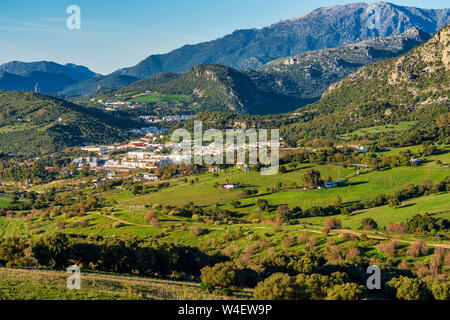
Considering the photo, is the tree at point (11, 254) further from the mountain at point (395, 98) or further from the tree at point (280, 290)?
the mountain at point (395, 98)

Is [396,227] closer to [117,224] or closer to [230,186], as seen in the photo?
[117,224]

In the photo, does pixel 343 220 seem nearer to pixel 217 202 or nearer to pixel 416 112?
pixel 217 202

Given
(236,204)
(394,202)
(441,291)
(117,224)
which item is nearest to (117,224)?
(117,224)

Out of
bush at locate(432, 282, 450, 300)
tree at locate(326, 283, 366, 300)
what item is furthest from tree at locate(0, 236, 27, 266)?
bush at locate(432, 282, 450, 300)

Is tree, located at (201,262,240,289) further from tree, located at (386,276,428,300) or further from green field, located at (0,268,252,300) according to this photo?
tree, located at (386,276,428,300)
